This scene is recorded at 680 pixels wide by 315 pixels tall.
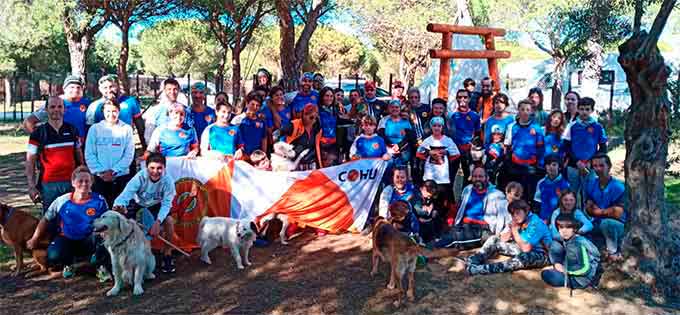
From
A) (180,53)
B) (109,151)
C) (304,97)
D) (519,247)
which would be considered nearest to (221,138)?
(109,151)

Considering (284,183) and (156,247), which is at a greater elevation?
(284,183)

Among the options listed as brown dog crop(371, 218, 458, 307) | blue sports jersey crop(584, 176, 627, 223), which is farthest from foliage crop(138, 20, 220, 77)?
brown dog crop(371, 218, 458, 307)

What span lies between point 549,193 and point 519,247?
97 centimetres

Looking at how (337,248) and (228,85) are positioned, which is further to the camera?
(228,85)

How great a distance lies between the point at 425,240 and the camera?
6.89 metres

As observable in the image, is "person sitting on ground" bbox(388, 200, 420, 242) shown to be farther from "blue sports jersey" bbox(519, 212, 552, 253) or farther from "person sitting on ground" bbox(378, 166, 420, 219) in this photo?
"blue sports jersey" bbox(519, 212, 552, 253)

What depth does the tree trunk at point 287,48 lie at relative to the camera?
47.5 ft

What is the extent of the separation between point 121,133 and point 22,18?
12.5m

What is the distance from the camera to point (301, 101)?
8102 mm

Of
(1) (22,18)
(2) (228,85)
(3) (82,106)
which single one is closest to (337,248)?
(3) (82,106)

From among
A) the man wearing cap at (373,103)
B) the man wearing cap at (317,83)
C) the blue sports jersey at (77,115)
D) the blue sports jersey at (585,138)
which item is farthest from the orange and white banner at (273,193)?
the blue sports jersey at (585,138)

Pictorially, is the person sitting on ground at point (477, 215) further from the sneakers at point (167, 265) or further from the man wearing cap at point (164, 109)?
the man wearing cap at point (164, 109)

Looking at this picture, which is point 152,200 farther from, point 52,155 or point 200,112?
point 200,112

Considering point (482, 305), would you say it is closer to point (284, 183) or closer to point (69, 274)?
point (284, 183)
